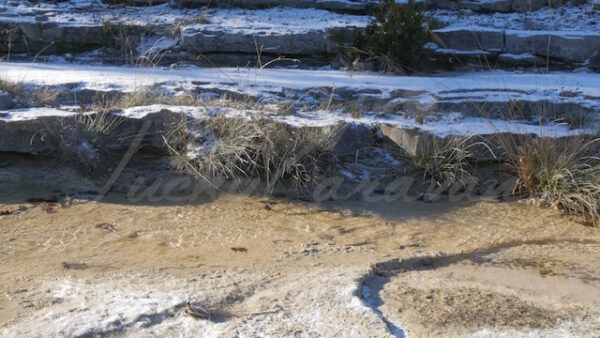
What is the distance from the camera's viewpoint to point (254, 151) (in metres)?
5.88

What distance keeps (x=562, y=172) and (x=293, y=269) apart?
2.60 metres

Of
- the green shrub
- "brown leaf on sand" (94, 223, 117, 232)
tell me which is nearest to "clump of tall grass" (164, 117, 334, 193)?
"brown leaf on sand" (94, 223, 117, 232)

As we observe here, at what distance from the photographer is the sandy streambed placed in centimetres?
355

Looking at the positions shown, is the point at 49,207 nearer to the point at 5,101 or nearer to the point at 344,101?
the point at 5,101

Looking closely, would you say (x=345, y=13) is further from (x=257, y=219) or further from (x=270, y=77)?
(x=257, y=219)

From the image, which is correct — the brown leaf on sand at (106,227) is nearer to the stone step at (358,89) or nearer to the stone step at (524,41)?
the stone step at (358,89)

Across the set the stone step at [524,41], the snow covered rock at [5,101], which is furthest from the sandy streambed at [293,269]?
the stone step at [524,41]

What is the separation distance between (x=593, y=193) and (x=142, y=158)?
3792mm

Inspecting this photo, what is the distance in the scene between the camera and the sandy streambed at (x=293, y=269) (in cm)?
355

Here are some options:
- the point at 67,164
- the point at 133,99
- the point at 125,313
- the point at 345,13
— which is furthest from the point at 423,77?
the point at 125,313

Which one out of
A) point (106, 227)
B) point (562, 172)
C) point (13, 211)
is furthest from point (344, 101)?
point (13, 211)

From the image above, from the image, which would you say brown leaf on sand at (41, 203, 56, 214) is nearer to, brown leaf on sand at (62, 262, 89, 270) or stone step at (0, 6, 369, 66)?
brown leaf on sand at (62, 262, 89, 270)

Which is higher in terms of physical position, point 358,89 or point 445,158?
point 358,89

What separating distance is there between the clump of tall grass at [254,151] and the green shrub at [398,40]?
92.2 inches
